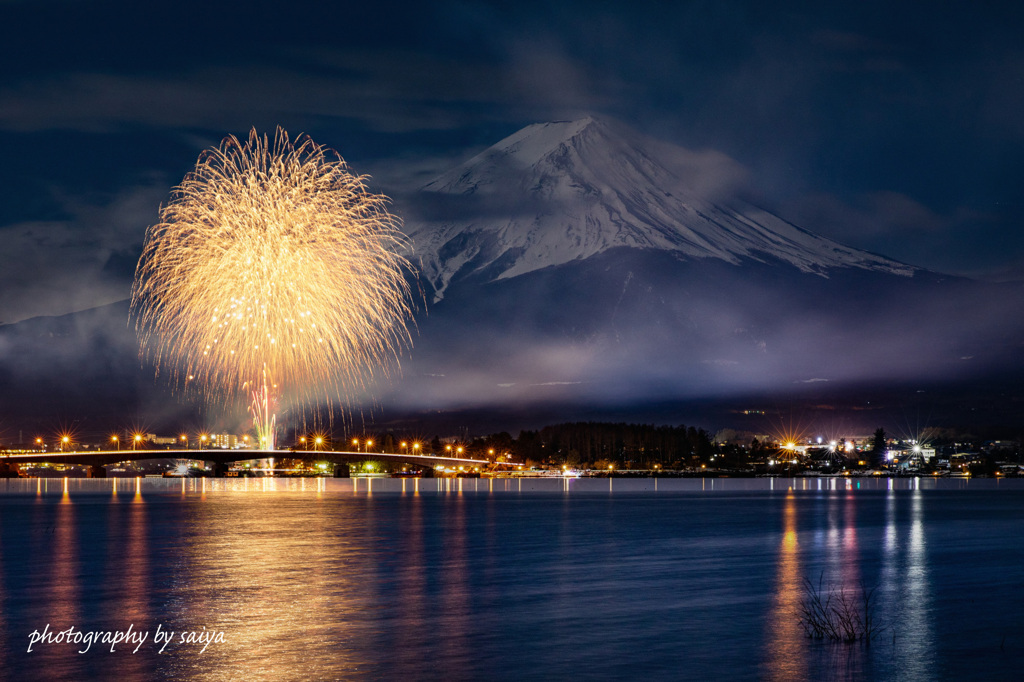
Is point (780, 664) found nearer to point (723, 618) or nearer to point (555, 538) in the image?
point (723, 618)

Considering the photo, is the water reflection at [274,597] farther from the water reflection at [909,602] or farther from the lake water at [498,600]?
the water reflection at [909,602]

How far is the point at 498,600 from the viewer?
110 feet

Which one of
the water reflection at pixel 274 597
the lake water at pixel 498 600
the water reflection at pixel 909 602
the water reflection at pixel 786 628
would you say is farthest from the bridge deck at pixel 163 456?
the water reflection at pixel 786 628

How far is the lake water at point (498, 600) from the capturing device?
76.4 ft

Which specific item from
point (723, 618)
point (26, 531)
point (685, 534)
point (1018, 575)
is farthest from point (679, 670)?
point (26, 531)

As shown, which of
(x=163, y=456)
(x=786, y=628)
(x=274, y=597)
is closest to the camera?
(x=786, y=628)

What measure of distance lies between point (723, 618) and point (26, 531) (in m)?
51.3

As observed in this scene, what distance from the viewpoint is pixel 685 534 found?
66188mm

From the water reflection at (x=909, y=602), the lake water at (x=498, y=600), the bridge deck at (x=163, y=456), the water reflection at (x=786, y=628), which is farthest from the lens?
the bridge deck at (x=163, y=456)

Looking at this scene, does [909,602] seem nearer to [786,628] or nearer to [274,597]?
[786,628]

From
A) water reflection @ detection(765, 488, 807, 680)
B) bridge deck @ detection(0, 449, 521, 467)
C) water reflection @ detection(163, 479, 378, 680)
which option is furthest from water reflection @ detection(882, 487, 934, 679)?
bridge deck @ detection(0, 449, 521, 467)

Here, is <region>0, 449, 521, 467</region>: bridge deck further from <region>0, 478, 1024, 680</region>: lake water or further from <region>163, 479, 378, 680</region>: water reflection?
<region>163, 479, 378, 680</region>: water reflection

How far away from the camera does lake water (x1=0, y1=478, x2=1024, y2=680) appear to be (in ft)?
76.4

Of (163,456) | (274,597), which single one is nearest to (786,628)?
(274,597)
